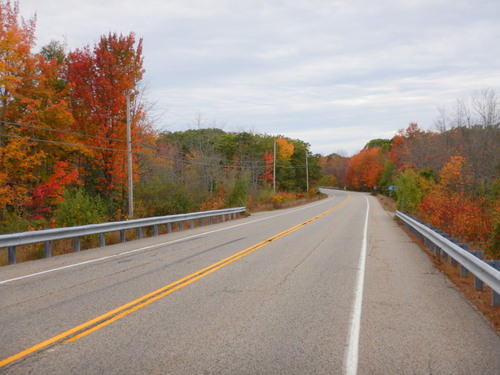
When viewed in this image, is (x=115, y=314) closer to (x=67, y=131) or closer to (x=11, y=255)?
(x=11, y=255)

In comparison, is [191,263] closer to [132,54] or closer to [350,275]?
[350,275]

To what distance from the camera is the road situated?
14.6 feet

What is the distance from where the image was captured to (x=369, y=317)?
6.11m

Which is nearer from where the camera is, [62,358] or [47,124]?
[62,358]

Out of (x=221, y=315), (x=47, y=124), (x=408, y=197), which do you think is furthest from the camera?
(x=408, y=197)

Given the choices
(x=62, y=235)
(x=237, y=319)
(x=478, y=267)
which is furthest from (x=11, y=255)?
(x=478, y=267)

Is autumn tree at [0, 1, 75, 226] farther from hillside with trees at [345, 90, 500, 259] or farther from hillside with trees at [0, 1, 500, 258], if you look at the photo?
hillside with trees at [345, 90, 500, 259]

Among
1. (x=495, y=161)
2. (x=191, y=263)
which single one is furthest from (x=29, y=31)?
(x=495, y=161)

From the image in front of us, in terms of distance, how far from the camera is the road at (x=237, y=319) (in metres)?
4.44

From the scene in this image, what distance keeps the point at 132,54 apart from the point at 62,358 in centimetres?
2468

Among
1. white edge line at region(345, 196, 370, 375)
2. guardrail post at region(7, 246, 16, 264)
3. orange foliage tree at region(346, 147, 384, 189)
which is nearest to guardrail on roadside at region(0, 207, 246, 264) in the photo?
guardrail post at region(7, 246, 16, 264)

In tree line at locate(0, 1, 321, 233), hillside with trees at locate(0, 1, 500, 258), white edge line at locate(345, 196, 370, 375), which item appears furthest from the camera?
tree line at locate(0, 1, 321, 233)

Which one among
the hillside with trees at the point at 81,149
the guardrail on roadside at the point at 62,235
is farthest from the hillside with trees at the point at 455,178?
the guardrail on roadside at the point at 62,235

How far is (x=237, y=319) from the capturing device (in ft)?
19.4
